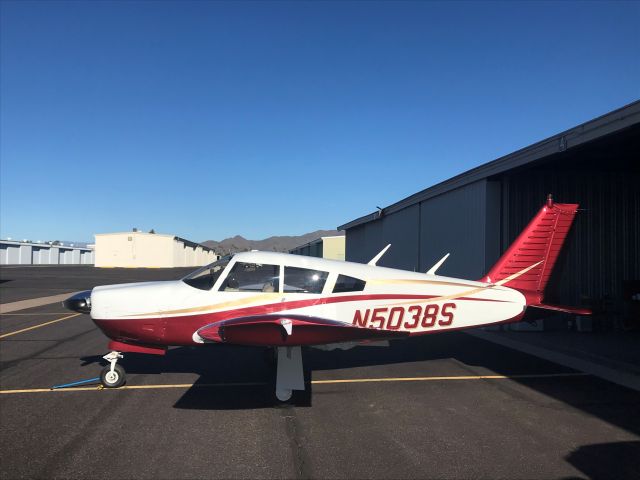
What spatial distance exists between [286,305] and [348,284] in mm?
968

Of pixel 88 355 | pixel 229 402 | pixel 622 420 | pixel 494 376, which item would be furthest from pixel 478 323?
pixel 88 355

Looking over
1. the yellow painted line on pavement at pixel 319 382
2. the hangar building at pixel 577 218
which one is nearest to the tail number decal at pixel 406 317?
the yellow painted line on pavement at pixel 319 382

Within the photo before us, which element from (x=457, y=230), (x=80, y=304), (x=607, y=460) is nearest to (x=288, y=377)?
(x=80, y=304)

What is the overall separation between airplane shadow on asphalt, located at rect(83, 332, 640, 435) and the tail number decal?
4.03 feet

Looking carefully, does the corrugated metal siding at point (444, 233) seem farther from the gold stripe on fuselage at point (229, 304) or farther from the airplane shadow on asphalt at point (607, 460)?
the gold stripe on fuselage at point (229, 304)

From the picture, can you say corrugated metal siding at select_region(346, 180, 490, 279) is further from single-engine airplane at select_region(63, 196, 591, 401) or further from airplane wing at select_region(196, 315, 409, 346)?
airplane wing at select_region(196, 315, 409, 346)

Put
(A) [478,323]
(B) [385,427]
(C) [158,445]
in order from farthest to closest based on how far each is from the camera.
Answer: (A) [478,323] < (B) [385,427] < (C) [158,445]

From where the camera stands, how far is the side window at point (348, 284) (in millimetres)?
6141

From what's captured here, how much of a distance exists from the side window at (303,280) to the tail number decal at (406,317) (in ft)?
2.32

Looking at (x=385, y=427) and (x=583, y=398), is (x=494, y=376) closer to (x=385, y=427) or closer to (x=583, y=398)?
(x=583, y=398)

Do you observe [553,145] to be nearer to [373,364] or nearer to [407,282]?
[407,282]

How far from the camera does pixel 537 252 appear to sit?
7.37 m

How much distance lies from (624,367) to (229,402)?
6.85 metres

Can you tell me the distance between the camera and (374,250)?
2503cm
